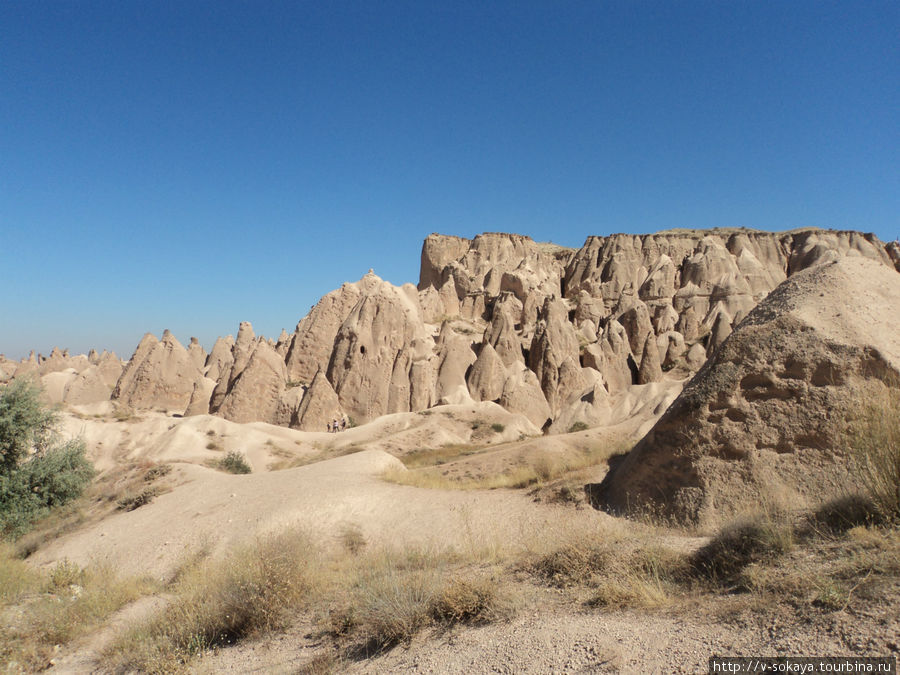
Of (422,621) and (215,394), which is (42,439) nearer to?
(422,621)

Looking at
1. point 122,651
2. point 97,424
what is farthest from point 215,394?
point 122,651

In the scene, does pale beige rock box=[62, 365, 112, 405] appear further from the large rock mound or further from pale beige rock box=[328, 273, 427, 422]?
the large rock mound

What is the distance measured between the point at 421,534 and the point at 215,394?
78.1 feet

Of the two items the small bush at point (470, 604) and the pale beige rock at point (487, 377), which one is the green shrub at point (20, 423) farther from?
the pale beige rock at point (487, 377)

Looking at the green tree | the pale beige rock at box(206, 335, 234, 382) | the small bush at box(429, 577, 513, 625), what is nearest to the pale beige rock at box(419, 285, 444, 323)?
the pale beige rock at box(206, 335, 234, 382)

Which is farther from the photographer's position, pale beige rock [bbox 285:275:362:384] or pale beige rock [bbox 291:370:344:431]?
pale beige rock [bbox 285:275:362:384]

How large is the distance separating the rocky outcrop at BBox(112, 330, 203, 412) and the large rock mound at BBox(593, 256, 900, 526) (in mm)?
29218

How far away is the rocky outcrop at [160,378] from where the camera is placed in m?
29.1

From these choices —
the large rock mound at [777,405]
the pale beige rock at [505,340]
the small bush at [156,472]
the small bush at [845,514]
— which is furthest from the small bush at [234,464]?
the pale beige rock at [505,340]

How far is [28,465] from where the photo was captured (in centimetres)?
1234

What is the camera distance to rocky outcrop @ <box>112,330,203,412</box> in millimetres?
29062

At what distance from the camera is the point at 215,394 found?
2862 cm

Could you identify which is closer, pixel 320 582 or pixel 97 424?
pixel 320 582

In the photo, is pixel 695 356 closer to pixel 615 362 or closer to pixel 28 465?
pixel 615 362
